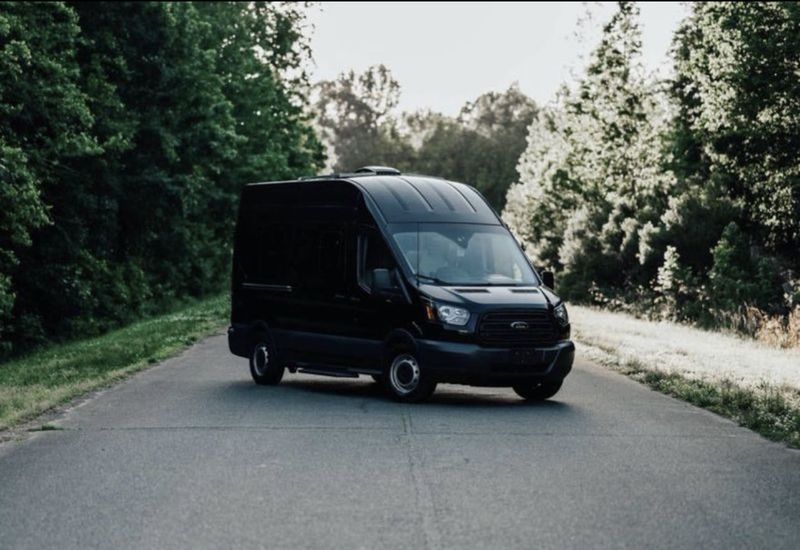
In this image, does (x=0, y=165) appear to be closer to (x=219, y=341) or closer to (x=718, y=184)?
(x=219, y=341)

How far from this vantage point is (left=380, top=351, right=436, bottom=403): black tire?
14.7 m

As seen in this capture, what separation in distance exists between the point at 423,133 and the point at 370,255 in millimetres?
110093

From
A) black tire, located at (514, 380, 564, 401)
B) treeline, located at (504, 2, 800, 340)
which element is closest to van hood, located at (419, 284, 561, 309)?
black tire, located at (514, 380, 564, 401)

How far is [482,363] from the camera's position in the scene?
14.4 meters

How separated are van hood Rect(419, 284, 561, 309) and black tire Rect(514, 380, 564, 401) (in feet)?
3.44

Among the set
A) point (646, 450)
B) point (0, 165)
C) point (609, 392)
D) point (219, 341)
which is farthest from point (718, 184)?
point (646, 450)

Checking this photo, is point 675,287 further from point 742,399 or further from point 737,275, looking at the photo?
point 742,399

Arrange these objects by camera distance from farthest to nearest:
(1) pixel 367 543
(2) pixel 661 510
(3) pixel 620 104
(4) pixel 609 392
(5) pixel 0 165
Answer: (3) pixel 620 104, (5) pixel 0 165, (4) pixel 609 392, (2) pixel 661 510, (1) pixel 367 543

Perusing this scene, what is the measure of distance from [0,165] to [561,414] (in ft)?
50.2

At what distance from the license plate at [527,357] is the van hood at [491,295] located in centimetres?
51

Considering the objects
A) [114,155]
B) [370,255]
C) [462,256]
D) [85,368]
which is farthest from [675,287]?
[370,255]

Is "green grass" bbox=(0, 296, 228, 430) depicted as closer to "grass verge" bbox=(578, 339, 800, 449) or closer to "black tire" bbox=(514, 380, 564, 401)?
"black tire" bbox=(514, 380, 564, 401)

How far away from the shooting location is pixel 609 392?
16.6m

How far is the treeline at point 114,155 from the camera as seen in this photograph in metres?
29.0
